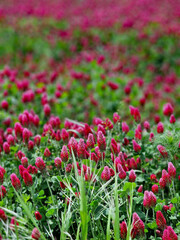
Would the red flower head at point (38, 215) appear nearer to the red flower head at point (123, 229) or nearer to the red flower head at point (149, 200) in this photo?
the red flower head at point (123, 229)

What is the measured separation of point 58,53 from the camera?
799 centimetres

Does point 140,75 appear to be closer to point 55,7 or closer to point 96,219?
point 55,7

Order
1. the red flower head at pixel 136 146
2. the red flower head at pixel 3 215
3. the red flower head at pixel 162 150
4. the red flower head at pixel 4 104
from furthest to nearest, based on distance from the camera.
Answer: the red flower head at pixel 4 104, the red flower head at pixel 136 146, the red flower head at pixel 162 150, the red flower head at pixel 3 215

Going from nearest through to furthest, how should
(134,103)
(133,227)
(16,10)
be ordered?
(133,227)
(134,103)
(16,10)

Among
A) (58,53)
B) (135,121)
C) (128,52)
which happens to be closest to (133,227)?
(135,121)

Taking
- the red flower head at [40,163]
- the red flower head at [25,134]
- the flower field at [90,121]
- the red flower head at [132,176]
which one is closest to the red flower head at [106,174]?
the flower field at [90,121]

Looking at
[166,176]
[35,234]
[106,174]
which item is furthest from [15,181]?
[166,176]

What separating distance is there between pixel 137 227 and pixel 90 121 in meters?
2.88

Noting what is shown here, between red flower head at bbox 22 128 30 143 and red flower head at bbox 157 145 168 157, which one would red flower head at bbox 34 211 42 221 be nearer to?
red flower head at bbox 22 128 30 143

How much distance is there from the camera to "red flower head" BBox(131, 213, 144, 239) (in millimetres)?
1838

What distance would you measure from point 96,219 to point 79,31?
6945 millimetres

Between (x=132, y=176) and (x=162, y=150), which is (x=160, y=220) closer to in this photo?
(x=132, y=176)

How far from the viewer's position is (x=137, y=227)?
6.10 ft

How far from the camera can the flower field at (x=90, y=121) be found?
79.4 inches
